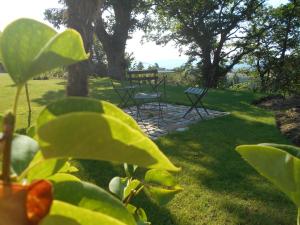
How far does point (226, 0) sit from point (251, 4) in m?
1.32

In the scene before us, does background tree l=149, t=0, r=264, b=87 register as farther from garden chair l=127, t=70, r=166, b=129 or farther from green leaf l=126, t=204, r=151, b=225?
green leaf l=126, t=204, r=151, b=225

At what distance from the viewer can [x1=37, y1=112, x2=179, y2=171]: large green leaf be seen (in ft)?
A: 0.88

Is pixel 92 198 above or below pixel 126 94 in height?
above

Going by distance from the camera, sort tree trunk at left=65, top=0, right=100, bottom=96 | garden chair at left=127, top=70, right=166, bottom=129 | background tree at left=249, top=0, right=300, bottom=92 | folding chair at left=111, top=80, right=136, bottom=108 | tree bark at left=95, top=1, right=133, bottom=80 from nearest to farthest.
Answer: garden chair at left=127, top=70, right=166, bottom=129
tree trunk at left=65, top=0, right=100, bottom=96
folding chair at left=111, top=80, right=136, bottom=108
background tree at left=249, top=0, right=300, bottom=92
tree bark at left=95, top=1, right=133, bottom=80

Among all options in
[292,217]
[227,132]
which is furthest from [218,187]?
[227,132]

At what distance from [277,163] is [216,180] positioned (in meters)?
4.16

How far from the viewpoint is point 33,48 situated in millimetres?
342

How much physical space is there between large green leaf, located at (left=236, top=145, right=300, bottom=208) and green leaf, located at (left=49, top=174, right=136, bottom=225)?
0.15 m

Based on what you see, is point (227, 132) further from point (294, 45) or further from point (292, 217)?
point (294, 45)

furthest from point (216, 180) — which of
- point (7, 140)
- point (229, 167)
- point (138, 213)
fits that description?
point (7, 140)

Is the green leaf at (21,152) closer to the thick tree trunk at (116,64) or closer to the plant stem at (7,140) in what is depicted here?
the plant stem at (7,140)

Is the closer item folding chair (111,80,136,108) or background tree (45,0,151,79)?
folding chair (111,80,136,108)

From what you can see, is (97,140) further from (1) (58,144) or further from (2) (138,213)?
(2) (138,213)

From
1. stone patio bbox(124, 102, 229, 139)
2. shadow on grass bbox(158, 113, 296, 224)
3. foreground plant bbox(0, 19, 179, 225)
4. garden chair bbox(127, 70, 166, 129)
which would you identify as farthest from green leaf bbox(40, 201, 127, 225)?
garden chair bbox(127, 70, 166, 129)
